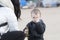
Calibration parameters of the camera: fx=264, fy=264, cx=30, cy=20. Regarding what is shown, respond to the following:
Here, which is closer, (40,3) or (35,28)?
(35,28)

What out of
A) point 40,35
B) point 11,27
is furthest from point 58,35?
point 11,27

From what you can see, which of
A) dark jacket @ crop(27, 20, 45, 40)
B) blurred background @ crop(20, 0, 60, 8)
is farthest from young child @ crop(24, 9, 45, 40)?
blurred background @ crop(20, 0, 60, 8)

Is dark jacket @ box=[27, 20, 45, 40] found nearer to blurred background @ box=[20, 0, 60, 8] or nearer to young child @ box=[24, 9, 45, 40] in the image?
young child @ box=[24, 9, 45, 40]

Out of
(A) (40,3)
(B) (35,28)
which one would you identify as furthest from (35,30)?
(A) (40,3)

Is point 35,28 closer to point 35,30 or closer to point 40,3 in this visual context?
point 35,30

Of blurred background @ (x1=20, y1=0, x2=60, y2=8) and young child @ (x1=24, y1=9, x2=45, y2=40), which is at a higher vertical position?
young child @ (x1=24, y1=9, x2=45, y2=40)

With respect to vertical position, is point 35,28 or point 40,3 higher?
point 35,28

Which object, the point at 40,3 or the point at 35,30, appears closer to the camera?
the point at 35,30

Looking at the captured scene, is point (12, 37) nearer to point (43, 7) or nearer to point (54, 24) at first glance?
point (54, 24)

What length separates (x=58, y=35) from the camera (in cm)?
706

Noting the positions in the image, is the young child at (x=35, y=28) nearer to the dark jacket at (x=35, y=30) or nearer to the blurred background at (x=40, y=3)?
the dark jacket at (x=35, y=30)

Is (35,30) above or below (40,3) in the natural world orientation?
above

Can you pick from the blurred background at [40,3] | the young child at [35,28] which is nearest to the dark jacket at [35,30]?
the young child at [35,28]

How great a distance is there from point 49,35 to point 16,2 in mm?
4274
